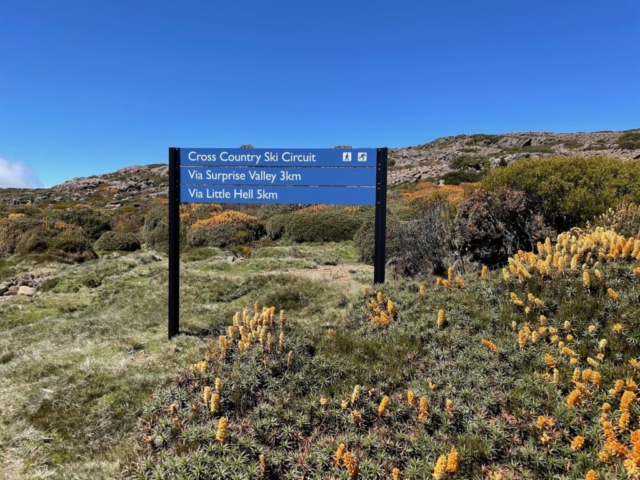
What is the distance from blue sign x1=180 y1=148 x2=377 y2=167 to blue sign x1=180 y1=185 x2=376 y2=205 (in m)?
0.38

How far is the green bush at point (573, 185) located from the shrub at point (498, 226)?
0.36 metres

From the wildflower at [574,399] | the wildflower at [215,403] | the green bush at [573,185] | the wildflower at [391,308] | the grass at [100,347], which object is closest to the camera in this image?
the wildflower at [574,399]

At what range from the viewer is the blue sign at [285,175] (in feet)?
20.9

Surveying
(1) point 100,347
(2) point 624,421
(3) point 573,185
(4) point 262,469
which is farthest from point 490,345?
(3) point 573,185

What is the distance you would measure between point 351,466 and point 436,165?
5933 cm

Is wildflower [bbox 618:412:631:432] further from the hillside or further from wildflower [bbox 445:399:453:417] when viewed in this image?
the hillside

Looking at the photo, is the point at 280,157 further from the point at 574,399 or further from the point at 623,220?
the point at 623,220

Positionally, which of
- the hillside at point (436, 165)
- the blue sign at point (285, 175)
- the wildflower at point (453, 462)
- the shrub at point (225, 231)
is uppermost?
the hillside at point (436, 165)

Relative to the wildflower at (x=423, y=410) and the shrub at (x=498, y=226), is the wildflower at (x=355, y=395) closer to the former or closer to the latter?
the wildflower at (x=423, y=410)

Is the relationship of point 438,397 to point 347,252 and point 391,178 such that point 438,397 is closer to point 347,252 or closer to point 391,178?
point 347,252

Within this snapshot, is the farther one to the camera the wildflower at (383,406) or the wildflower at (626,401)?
the wildflower at (383,406)

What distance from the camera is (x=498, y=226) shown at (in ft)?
28.2

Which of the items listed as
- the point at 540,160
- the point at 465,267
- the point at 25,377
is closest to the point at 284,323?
the point at 25,377

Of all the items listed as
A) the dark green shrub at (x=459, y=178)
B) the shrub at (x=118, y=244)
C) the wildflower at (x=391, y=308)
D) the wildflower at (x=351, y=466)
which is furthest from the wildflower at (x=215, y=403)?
the dark green shrub at (x=459, y=178)
